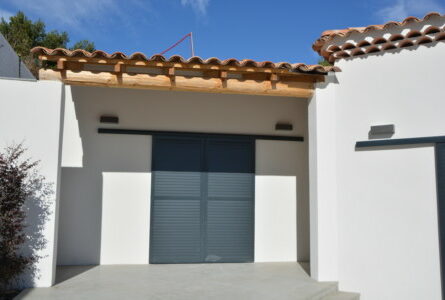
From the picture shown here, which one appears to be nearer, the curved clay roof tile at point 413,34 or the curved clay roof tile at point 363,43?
the curved clay roof tile at point 413,34

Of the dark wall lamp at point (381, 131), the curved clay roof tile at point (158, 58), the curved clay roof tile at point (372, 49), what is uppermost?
the curved clay roof tile at point (372, 49)

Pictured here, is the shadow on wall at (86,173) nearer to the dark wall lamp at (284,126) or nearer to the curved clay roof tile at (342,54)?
the dark wall lamp at (284,126)

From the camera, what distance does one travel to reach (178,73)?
6.59m

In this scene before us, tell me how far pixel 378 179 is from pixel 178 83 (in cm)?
348

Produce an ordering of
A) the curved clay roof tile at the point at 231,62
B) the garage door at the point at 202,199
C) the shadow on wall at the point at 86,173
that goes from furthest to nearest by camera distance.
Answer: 1. the garage door at the point at 202,199
2. the shadow on wall at the point at 86,173
3. the curved clay roof tile at the point at 231,62

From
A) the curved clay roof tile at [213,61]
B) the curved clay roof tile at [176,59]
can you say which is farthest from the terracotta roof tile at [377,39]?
the curved clay roof tile at [176,59]

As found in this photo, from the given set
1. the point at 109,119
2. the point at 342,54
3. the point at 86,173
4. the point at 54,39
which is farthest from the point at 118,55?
the point at 54,39

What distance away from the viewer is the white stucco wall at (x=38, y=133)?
6.02 metres

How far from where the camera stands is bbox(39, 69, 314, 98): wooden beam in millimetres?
6305

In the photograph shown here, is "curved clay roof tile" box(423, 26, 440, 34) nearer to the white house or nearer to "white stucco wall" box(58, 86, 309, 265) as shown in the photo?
the white house

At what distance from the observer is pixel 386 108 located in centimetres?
647

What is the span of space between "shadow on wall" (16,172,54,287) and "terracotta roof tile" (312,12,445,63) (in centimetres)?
502

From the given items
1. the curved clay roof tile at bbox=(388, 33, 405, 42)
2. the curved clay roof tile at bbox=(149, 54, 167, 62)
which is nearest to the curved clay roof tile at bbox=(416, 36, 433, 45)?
the curved clay roof tile at bbox=(388, 33, 405, 42)

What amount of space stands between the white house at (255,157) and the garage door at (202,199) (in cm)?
2
